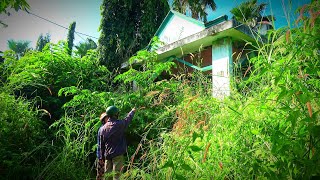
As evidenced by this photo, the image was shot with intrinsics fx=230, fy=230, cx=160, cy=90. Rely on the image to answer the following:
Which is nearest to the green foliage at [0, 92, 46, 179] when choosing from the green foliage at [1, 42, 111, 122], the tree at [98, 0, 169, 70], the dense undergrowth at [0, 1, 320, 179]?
the dense undergrowth at [0, 1, 320, 179]

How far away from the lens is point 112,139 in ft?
13.4

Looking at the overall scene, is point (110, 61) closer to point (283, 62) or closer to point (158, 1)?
point (158, 1)

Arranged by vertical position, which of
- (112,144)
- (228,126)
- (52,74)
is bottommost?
(112,144)

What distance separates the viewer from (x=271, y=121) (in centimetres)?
155

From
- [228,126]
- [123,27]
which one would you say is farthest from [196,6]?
[228,126]

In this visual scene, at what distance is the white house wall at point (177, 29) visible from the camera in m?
6.79

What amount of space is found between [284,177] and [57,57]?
669 centimetres

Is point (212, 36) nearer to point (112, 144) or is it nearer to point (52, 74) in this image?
point (112, 144)

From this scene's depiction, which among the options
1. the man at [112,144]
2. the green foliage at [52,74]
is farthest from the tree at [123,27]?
the man at [112,144]

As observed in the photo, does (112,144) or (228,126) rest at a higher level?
(228,126)

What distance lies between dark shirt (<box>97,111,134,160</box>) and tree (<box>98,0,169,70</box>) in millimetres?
6326

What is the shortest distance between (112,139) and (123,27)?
8.18 meters

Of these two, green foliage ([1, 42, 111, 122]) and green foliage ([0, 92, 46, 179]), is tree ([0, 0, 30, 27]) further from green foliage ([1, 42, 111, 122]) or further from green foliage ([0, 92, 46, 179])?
green foliage ([1, 42, 111, 122])

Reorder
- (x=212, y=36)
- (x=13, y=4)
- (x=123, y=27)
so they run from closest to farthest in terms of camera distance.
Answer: (x=13, y=4) → (x=212, y=36) → (x=123, y=27)
